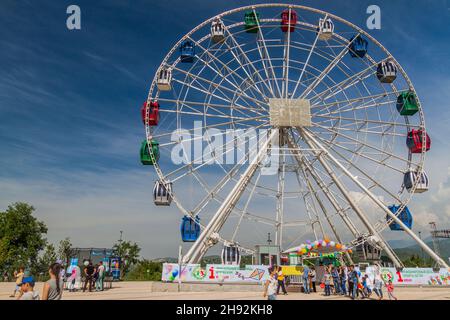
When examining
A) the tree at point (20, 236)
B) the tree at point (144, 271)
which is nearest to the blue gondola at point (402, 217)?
the tree at point (144, 271)

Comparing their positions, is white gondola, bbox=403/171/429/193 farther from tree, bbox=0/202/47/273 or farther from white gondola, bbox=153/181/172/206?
tree, bbox=0/202/47/273

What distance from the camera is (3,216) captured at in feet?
178

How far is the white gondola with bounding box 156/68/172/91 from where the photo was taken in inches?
973

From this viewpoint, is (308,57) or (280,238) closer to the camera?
(280,238)

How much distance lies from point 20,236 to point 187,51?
48060 mm

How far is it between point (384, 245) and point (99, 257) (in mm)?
19904

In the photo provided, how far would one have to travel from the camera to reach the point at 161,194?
76.1 feet

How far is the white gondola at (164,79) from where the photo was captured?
2472 centimetres

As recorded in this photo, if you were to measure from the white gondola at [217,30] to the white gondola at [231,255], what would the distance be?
634 inches

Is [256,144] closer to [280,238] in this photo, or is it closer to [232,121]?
[232,121]

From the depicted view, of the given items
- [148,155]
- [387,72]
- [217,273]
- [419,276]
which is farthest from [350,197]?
[148,155]

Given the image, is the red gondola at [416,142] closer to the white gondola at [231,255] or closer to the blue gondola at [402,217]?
the blue gondola at [402,217]

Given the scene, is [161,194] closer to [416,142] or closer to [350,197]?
[350,197]
